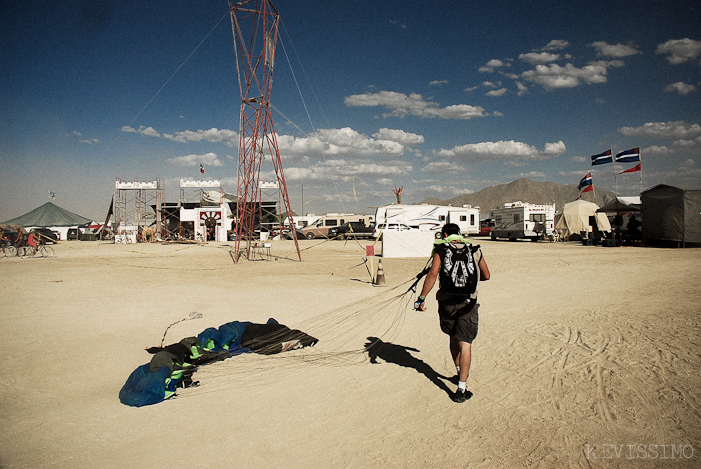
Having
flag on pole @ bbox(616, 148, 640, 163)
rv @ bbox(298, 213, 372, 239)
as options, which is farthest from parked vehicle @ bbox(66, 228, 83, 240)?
flag on pole @ bbox(616, 148, 640, 163)

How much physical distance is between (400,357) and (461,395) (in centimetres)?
150

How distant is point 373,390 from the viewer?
466 centimetres

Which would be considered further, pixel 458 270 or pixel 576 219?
pixel 576 219

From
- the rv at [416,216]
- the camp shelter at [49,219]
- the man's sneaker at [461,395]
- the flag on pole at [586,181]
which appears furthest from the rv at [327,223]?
the camp shelter at [49,219]

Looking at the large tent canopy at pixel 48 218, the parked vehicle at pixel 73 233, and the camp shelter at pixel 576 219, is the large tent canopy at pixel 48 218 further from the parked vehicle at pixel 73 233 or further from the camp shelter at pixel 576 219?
the camp shelter at pixel 576 219

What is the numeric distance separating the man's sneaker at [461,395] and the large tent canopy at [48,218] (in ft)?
254

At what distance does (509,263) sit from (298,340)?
42.5ft

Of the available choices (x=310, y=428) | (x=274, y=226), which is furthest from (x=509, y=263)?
(x=274, y=226)

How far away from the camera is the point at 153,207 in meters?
49.6

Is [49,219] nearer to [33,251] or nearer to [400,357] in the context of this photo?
[33,251]

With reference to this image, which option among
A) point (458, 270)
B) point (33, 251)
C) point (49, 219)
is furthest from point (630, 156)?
point (49, 219)

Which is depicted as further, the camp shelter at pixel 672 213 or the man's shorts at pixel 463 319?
the camp shelter at pixel 672 213

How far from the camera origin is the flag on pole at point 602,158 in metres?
36.0

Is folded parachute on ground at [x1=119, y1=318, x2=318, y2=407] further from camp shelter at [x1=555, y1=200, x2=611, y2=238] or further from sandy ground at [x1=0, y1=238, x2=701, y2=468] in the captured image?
camp shelter at [x1=555, y1=200, x2=611, y2=238]
